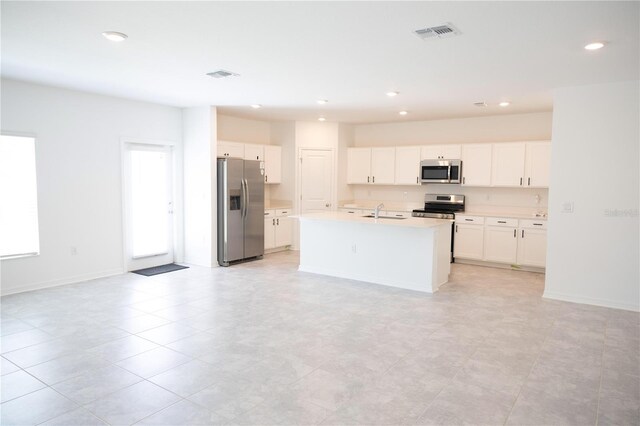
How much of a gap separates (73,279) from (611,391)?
624 cm

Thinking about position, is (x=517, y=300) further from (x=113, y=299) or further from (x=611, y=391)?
(x=113, y=299)

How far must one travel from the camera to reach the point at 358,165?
348 inches

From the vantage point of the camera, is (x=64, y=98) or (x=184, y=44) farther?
(x=64, y=98)

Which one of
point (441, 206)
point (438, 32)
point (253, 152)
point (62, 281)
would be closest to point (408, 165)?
point (441, 206)

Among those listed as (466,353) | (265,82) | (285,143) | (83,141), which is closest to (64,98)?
(83,141)

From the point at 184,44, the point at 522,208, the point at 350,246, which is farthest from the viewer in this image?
the point at 522,208

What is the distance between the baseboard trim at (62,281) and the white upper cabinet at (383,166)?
492cm

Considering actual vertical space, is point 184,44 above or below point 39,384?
above

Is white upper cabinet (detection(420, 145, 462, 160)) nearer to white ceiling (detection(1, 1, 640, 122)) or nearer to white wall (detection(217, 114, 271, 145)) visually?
white ceiling (detection(1, 1, 640, 122))

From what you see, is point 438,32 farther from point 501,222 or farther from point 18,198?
point 18,198

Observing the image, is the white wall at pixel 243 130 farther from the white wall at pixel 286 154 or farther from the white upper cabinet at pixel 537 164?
the white upper cabinet at pixel 537 164

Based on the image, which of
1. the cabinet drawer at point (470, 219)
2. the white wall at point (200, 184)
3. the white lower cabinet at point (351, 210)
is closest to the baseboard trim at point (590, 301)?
the cabinet drawer at point (470, 219)

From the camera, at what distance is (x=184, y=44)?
12.1 ft

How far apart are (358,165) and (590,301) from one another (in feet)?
16.0
